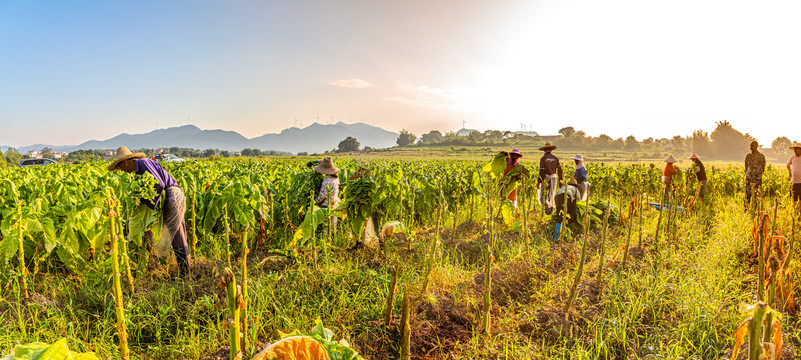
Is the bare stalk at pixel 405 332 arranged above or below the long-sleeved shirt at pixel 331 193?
below

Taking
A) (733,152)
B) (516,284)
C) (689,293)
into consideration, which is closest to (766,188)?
(689,293)

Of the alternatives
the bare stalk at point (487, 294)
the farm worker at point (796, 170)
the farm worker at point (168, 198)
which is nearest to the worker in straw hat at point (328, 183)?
the farm worker at point (168, 198)

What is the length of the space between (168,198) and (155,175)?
308 mm

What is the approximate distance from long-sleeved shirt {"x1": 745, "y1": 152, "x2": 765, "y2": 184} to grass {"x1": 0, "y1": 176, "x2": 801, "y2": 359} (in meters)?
5.36

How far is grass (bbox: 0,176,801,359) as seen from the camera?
293 cm

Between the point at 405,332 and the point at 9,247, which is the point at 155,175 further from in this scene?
the point at 405,332

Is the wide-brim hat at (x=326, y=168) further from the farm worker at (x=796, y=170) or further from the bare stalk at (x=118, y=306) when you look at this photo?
the farm worker at (x=796, y=170)

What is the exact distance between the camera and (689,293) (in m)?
3.70

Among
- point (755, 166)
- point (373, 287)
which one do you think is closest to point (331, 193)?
point (373, 287)

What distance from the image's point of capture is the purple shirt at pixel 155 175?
4219 mm

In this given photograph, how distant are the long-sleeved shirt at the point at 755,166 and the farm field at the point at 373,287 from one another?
14.2 ft

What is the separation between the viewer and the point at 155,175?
4312mm

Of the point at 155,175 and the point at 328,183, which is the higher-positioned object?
the point at 155,175

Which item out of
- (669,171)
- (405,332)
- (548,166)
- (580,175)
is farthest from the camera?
(669,171)
